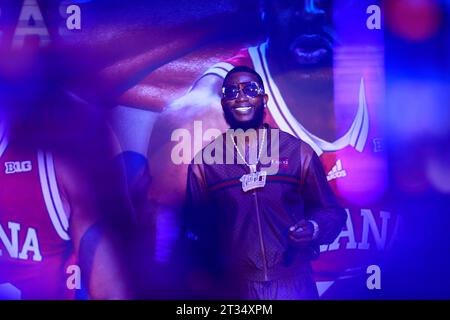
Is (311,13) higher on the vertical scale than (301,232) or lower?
higher

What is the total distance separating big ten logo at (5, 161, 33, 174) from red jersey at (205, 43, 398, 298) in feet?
3.57

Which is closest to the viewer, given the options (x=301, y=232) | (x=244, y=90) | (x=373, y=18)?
(x=301, y=232)

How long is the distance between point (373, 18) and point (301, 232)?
123 cm

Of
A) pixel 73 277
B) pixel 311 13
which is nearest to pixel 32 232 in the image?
pixel 73 277

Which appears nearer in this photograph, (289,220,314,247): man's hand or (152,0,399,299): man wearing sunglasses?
(289,220,314,247): man's hand

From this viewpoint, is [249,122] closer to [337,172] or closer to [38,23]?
[337,172]

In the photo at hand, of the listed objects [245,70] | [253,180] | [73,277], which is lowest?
[73,277]

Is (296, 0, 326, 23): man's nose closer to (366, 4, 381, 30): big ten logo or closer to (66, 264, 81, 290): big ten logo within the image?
(366, 4, 381, 30): big ten logo

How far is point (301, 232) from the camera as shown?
12.2ft

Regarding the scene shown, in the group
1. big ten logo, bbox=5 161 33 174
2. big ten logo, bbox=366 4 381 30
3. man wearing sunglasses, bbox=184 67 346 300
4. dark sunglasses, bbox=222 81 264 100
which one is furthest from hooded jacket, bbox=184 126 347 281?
big ten logo, bbox=5 161 33 174

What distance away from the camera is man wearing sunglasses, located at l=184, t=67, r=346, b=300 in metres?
3.72

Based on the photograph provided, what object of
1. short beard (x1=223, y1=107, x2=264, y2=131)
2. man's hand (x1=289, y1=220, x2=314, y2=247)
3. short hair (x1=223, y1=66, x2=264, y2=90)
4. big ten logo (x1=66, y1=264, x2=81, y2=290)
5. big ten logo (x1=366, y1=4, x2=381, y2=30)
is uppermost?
big ten logo (x1=366, y1=4, x2=381, y2=30)

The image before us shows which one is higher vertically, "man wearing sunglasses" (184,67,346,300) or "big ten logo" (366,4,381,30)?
"big ten logo" (366,4,381,30)
